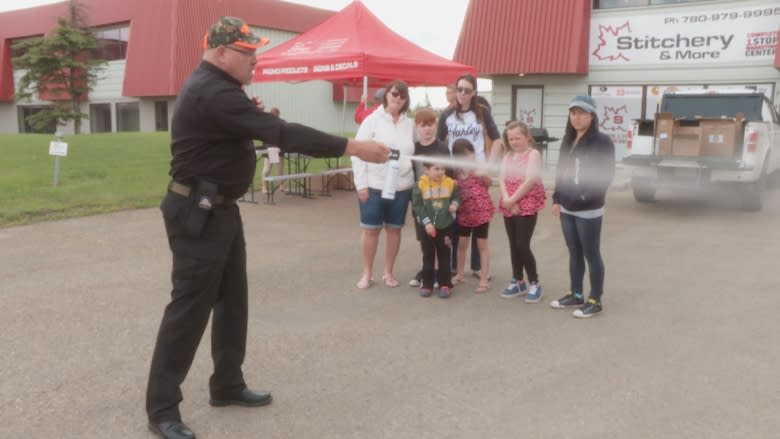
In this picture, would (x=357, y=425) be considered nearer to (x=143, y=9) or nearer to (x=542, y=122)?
(x=542, y=122)

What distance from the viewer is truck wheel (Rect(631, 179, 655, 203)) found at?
11087 mm

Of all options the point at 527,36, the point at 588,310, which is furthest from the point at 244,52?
the point at 527,36

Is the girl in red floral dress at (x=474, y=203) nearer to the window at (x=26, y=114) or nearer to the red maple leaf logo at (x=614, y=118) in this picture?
the red maple leaf logo at (x=614, y=118)

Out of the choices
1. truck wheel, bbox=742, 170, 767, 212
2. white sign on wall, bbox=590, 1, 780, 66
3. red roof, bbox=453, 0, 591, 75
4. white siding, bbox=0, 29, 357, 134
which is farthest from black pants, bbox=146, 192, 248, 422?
white siding, bbox=0, 29, 357, 134

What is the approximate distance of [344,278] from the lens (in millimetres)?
6605

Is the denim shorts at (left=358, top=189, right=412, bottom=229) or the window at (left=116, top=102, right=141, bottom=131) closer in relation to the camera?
the denim shorts at (left=358, top=189, right=412, bottom=229)

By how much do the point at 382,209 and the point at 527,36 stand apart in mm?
12124

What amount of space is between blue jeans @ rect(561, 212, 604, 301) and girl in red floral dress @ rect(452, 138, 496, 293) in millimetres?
779

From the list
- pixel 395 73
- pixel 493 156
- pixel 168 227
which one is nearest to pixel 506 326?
pixel 493 156

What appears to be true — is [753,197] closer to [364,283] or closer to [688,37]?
[688,37]

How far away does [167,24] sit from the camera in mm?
28938

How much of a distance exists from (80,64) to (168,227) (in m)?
32.3

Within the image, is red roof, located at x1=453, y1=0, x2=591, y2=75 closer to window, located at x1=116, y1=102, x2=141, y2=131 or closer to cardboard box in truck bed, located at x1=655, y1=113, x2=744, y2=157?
cardboard box in truck bed, located at x1=655, y1=113, x2=744, y2=157

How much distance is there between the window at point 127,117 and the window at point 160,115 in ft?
8.14
